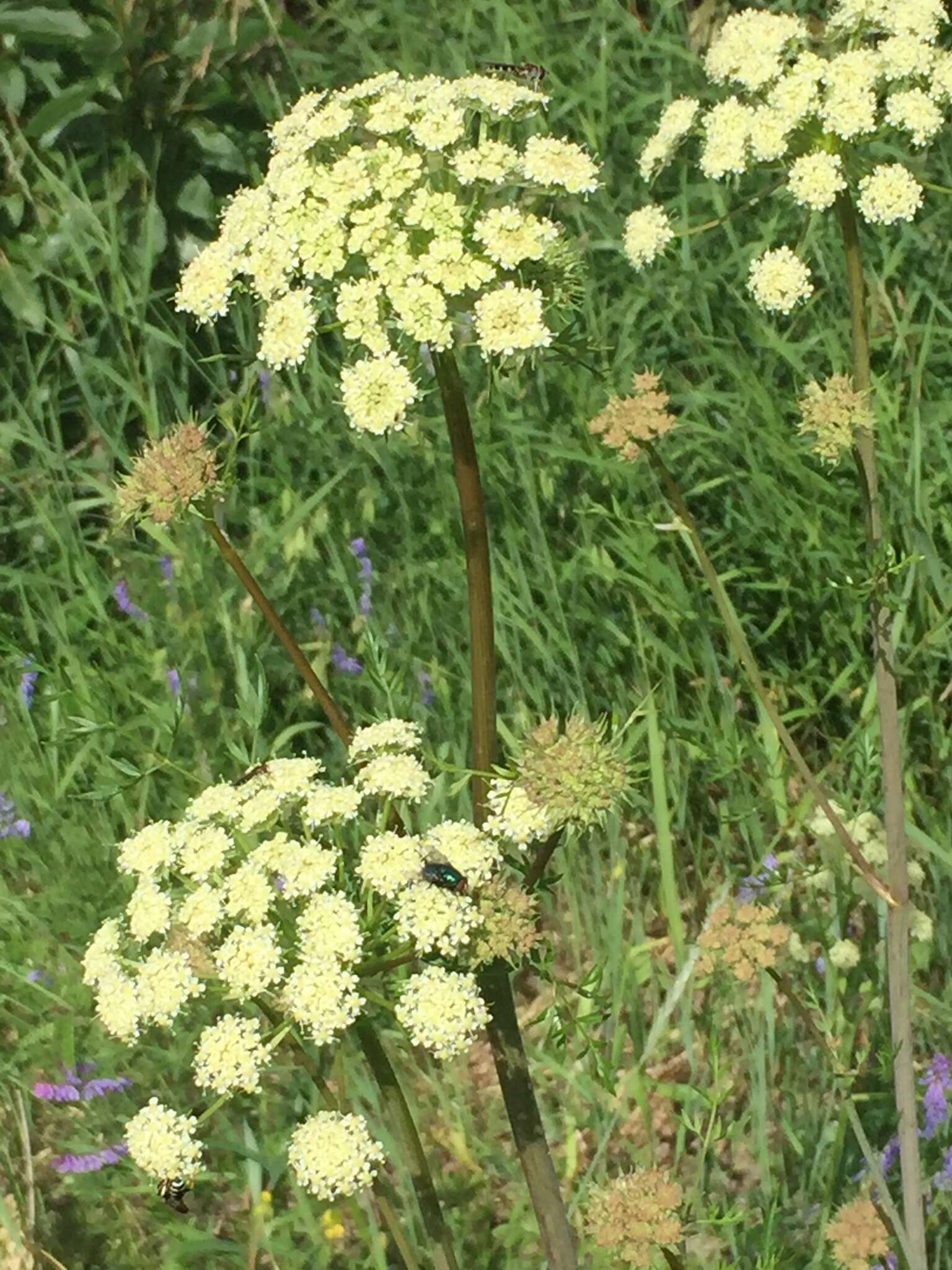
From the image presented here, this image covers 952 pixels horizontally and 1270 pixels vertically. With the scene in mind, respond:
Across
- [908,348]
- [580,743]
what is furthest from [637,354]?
[580,743]

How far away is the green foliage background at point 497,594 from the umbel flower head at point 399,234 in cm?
58

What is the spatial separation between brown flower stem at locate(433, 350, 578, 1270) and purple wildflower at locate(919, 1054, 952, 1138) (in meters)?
1.08

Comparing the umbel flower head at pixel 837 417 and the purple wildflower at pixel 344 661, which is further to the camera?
the purple wildflower at pixel 344 661

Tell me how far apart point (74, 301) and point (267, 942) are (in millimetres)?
2869

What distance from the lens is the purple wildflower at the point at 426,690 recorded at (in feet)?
9.96

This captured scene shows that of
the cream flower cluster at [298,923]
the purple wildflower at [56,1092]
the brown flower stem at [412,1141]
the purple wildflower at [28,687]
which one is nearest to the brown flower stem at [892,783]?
the cream flower cluster at [298,923]

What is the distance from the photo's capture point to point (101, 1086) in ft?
8.57

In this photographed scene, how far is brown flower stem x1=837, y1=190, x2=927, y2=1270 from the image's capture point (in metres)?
1.63

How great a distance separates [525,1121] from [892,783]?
1.91 ft

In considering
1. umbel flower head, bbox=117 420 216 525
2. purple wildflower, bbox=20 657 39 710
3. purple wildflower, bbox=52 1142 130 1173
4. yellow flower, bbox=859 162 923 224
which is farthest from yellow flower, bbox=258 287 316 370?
purple wildflower, bbox=20 657 39 710

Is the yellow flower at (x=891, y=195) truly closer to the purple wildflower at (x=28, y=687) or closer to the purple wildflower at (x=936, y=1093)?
the purple wildflower at (x=936, y=1093)

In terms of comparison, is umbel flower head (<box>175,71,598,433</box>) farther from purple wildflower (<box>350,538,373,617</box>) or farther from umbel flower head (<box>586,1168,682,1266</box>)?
purple wildflower (<box>350,538,373,617</box>)

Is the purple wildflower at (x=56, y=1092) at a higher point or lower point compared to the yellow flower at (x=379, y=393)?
lower

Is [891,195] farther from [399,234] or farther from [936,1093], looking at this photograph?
[936,1093]
